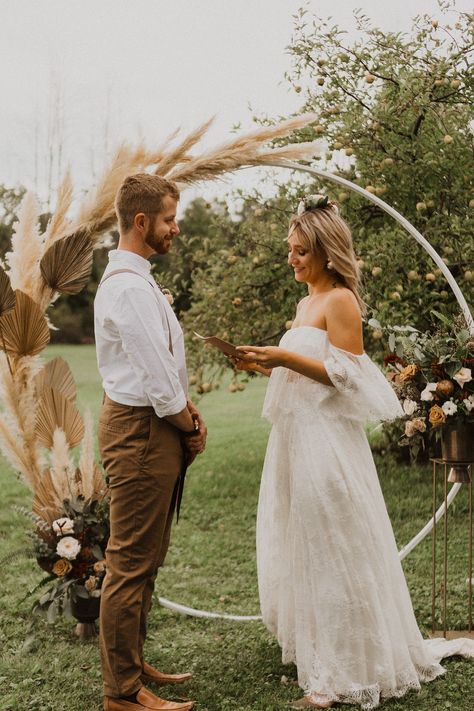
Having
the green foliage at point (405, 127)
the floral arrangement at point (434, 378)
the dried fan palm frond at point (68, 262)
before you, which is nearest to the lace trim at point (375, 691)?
the floral arrangement at point (434, 378)

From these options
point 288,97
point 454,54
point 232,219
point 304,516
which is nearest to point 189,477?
point 232,219

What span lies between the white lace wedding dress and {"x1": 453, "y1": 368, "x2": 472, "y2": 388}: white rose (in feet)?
1.47

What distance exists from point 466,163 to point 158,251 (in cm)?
421

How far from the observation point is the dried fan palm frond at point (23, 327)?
436 centimetres

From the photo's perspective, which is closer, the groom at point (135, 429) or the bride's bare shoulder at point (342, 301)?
the groom at point (135, 429)

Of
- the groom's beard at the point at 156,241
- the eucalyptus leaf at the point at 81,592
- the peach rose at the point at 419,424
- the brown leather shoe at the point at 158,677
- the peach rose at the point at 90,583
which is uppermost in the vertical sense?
the groom's beard at the point at 156,241

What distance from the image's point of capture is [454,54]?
6.67 metres

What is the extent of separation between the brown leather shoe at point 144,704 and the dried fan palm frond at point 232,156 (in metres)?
2.37

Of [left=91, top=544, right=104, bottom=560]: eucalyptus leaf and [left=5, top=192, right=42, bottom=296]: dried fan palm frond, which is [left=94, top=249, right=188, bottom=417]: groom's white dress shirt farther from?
[left=91, top=544, right=104, bottom=560]: eucalyptus leaf

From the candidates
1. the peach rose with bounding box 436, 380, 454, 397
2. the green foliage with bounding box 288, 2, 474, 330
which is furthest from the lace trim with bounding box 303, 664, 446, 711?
the green foliage with bounding box 288, 2, 474, 330

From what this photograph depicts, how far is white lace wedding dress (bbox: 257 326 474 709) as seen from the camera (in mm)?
3455

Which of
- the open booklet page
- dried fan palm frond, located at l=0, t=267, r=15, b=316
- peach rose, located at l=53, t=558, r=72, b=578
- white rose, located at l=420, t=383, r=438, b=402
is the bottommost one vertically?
peach rose, located at l=53, t=558, r=72, b=578

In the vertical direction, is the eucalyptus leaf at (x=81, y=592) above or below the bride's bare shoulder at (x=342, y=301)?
below

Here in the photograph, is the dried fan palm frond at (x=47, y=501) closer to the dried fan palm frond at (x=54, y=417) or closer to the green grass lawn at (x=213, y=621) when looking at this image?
the dried fan palm frond at (x=54, y=417)
